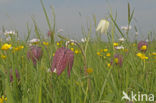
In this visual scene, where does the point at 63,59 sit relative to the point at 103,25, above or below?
below

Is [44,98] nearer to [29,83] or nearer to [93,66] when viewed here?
[29,83]

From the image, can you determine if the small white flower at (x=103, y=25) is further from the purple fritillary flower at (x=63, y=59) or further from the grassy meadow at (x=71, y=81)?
the purple fritillary flower at (x=63, y=59)

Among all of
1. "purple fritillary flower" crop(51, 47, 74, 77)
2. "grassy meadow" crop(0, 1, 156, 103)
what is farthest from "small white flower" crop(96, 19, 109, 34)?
"purple fritillary flower" crop(51, 47, 74, 77)

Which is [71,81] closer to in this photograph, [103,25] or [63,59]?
[63,59]

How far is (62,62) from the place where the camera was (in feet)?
2.68

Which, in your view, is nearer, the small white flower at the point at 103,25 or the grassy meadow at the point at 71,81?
the grassy meadow at the point at 71,81

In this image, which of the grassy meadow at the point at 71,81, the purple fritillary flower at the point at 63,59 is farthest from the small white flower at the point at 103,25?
the purple fritillary flower at the point at 63,59

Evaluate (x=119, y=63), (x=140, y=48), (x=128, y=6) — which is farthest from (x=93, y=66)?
(x=140, y=48)

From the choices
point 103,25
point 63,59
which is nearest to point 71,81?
point 63,59

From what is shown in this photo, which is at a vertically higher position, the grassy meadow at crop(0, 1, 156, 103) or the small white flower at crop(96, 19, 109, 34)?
the small white flower at crop(96, 19, 109, 34)

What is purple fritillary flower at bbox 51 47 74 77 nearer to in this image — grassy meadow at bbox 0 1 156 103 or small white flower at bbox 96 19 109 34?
grassy meadow at bbox 0 1 156 103

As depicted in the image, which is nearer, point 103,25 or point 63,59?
point 63,59

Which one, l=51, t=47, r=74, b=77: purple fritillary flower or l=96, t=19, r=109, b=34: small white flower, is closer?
l=51, t=47, r=74, b=77: purple fritillary flower

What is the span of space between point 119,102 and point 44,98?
1.26 ft
